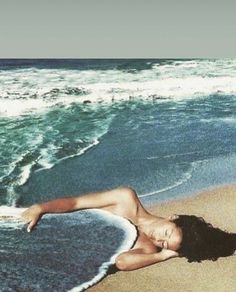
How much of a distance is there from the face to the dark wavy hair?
4cm

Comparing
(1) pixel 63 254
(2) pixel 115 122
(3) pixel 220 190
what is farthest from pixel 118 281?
(2) pixel 115 122

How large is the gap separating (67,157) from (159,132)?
2.70 m

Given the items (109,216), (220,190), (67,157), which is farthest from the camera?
(67,157)

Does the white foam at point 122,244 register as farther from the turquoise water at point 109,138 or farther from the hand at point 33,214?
the turquoise water at point 109,138

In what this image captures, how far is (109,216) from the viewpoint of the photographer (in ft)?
17.7

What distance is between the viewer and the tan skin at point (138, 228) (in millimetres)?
4179

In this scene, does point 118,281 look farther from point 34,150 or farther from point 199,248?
point 34,150

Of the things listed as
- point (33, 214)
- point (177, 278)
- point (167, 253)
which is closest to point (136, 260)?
point (167, 253)

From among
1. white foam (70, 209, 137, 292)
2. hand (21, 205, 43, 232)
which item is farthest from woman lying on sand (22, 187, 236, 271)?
hand (21, 205, 43, 232)

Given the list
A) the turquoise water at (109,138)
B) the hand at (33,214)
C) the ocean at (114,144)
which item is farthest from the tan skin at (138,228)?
the turquoise water at (109,138)

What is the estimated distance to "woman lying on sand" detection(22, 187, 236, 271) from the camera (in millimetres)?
4242

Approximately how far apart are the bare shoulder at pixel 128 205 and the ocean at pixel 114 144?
1.25m

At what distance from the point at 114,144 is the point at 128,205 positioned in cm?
507

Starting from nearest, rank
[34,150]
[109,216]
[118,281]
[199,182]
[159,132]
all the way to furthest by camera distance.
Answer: [118,281], [109,216], [199,182], [34,150], [159,132]
